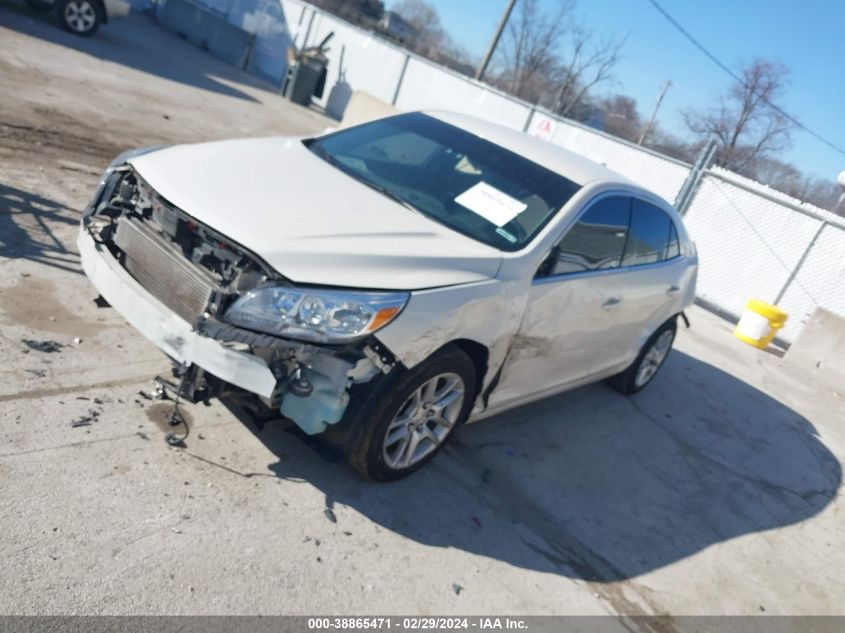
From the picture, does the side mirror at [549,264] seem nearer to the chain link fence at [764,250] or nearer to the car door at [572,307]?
the car door at [572,307]

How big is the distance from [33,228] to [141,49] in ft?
41.5

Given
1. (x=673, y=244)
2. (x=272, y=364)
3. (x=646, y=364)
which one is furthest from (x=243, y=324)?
(x=646, y=364)

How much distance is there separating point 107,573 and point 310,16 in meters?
22.6

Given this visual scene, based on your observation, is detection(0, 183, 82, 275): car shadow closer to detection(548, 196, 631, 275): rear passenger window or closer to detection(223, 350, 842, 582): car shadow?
detection(223, 350, 842, 582): car shadow

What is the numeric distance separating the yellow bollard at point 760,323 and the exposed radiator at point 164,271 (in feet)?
31.9

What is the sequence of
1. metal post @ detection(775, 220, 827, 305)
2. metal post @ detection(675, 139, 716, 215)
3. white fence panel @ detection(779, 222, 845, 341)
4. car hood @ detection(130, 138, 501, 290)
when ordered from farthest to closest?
metal post @ detection(675, 139, 716, 215) → metal post @ detection(775, 220, 827, 305) → white fence panel @ detection(779, 222, 845, 341) → car hood @ detection(130, 138, 501, 290)

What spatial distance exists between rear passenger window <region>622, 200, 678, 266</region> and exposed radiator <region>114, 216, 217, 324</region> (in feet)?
9.63

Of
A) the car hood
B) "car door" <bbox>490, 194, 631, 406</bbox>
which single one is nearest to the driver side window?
"car door" <bbox>490, 194, 631, 406</bbox>

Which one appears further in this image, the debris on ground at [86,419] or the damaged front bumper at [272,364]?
the debris on ground at [86,419]

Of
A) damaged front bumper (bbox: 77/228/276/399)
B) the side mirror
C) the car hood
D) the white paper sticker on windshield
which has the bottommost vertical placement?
damaged front bumper (bbox: 77/228/276/399)

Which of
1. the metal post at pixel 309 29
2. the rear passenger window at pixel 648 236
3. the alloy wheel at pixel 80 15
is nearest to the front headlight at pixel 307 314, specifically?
the rear passenger window at pixel 648 236

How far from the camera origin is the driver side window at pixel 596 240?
13.4 ft

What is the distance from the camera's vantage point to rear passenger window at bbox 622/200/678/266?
498 cm

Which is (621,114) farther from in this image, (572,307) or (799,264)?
(572,307)
